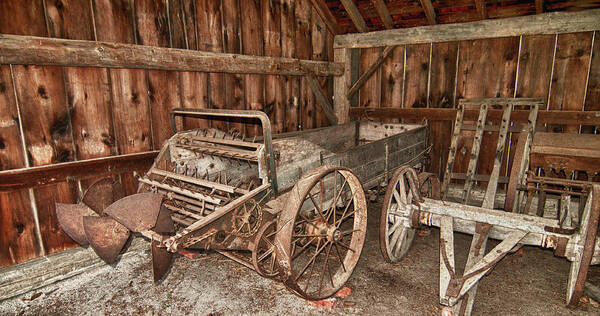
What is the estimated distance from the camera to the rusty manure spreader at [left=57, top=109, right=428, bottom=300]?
2582 mm

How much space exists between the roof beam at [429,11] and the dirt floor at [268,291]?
3.48m

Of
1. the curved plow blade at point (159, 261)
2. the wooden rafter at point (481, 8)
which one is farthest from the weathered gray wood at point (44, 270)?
the wooden rafter at point (481, 8)

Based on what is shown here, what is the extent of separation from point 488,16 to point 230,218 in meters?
4.72

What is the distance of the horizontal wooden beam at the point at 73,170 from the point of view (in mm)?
3232

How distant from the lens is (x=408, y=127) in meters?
5.47

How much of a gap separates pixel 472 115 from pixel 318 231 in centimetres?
375

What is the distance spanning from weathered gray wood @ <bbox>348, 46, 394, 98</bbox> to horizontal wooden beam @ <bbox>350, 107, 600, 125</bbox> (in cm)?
36

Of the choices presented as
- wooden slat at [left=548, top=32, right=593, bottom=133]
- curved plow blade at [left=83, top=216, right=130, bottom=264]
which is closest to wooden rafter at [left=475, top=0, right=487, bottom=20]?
wooden slat at [left=548, top=32, right=593, bottom=133]

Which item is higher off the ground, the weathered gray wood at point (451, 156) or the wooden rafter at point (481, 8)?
the wooden rafter at point (481, 8)

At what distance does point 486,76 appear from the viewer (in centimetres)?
525

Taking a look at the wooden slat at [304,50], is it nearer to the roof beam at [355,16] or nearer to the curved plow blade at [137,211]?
the roof beam at [355,16]

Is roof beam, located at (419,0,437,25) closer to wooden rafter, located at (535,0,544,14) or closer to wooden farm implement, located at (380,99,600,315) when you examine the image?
wooden rafter, located at (535,0,544,14)

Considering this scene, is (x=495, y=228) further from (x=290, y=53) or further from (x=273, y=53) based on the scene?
(x=290, y=53)

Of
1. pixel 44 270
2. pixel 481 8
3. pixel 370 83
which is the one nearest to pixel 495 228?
pixel 481 8
